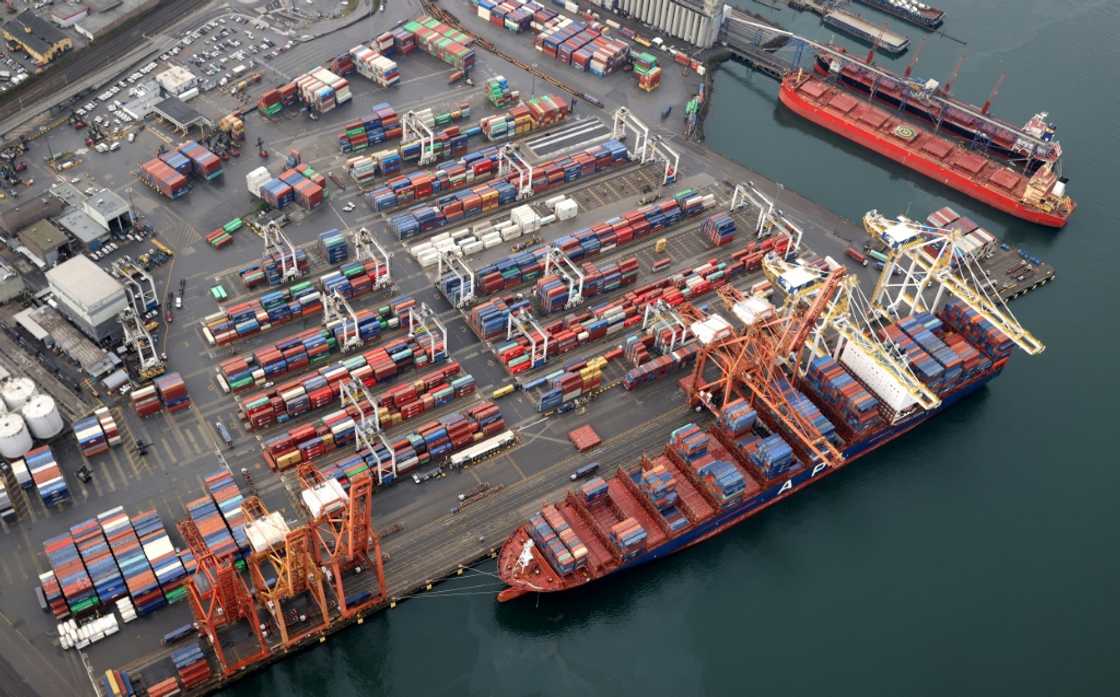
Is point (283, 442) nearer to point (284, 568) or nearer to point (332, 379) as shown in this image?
point (332, 379)

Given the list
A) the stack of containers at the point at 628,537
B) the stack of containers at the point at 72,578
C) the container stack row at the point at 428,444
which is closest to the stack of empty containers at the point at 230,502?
the container stack row at the point at 428,444

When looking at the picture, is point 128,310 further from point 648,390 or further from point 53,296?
point 648,390

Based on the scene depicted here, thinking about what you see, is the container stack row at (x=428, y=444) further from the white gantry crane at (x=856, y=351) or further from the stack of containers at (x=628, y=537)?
the white gantry crane at (x=856, y=351)

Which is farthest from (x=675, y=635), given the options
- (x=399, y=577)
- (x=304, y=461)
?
(x=304, y=461)

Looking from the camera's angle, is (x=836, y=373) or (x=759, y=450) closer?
(x=759, y=450)

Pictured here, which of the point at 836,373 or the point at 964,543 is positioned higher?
the point at 836,373

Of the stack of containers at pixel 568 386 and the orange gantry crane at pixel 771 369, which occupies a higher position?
the orange gantry crane at pixel 771 369

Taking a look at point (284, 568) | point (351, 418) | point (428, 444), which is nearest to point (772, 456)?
point (428, 444)
